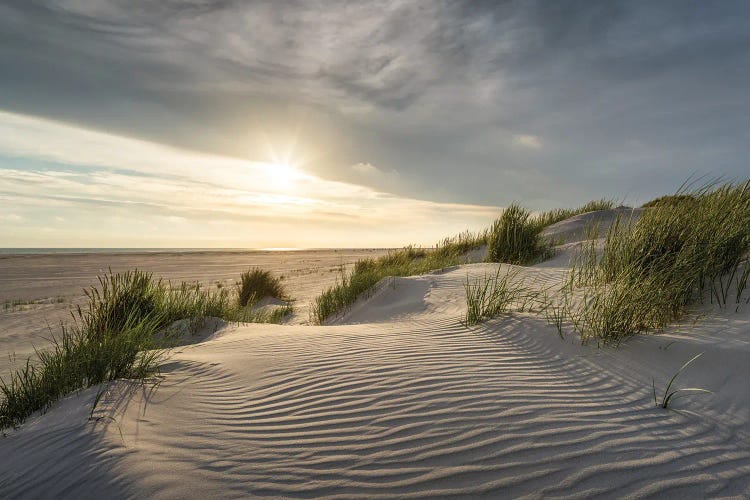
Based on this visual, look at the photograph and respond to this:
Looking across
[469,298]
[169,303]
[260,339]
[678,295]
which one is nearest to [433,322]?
[469,298]

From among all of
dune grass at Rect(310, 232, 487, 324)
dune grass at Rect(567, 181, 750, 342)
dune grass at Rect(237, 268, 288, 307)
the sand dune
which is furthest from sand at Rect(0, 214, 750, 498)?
dune grass at Rect(237, 268, 288, 307)

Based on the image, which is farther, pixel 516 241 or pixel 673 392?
pixel 516 241

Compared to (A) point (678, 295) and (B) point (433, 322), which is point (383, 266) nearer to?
(B) point (433, 322)

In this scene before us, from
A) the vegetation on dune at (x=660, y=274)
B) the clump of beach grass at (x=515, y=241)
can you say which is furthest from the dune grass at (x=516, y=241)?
the vegetation on dune at (x=660, y=274)

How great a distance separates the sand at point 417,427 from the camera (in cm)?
190

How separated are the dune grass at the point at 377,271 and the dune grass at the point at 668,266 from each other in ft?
16.2

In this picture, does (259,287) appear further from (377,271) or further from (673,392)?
(673,392)

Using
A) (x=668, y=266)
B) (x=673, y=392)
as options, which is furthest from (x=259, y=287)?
(x=673, y=392)

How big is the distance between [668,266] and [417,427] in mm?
3691

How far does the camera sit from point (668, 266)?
14.2ft

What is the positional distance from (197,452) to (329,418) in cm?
75

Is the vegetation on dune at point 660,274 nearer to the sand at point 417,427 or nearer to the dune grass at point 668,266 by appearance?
the dune grass at point 668,266

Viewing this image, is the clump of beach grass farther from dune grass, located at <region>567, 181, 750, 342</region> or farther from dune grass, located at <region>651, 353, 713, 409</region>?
dune grass, located at <region>651, 353, 713, 409</region>

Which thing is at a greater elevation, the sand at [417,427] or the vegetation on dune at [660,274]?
the vegetation on dune at [660,274]
